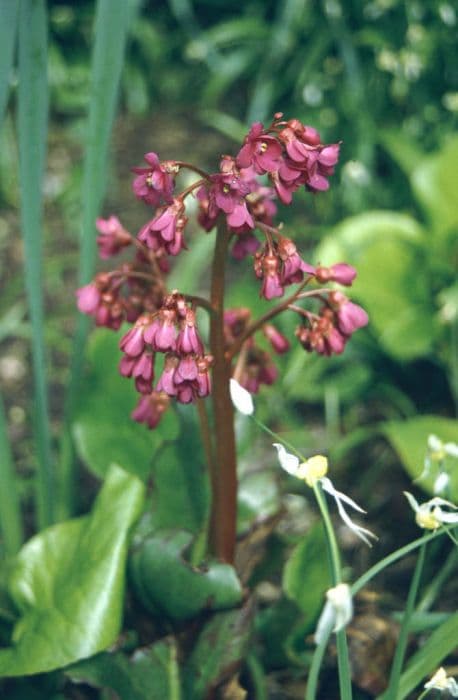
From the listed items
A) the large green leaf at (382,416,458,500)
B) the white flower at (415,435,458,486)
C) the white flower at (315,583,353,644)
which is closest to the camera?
the white flower at (315,583,353,644)

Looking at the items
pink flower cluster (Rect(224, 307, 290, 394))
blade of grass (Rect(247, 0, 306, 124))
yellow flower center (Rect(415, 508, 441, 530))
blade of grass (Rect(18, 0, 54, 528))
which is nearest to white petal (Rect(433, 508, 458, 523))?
yellow flower center (Rect(415, 508, 441, 530))

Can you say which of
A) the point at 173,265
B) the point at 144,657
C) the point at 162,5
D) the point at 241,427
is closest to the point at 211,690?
the point at 144,657

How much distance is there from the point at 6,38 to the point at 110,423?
58 centimetres

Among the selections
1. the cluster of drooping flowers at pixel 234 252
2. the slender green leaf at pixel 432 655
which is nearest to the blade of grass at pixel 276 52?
the cluster of drooping flowers at pixel 234 252

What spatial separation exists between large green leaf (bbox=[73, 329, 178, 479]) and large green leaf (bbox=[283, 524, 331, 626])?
0.26 m

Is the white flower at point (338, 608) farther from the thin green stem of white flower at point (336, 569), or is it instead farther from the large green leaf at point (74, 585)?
the large green leaf at point (74, 585)

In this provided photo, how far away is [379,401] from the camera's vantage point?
1.87 metres

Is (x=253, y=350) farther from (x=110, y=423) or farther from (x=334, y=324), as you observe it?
(x=110, y=423)

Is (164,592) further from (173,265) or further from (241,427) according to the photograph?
(173,265)

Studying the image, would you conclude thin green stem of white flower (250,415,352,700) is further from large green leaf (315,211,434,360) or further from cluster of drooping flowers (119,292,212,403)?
large green leaf (315,211,434,360)

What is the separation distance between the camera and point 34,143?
118 cm

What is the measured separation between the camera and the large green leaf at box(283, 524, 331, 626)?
1.23 metres

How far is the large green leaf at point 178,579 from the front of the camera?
1080 millimetres

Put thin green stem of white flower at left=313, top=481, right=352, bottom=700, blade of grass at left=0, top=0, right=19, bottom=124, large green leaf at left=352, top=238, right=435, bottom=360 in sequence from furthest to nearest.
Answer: large green leaf at left=352, top=238, right=435, bottom=360, blade of grass at left=0, top=0, right=19, bottom=124, thin green stem of white flower at left=313, top=481, right=352, bottom=700
